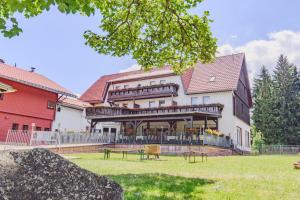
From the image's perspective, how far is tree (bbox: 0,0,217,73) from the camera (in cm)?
1045

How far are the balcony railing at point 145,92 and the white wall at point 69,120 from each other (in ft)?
16.9

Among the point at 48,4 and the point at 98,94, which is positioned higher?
A: the point at 98,94

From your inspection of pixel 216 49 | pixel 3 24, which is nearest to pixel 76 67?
pixel 216 49

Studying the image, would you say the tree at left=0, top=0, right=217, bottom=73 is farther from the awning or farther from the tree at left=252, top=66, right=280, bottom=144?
the tree at left=252, top=66, right=280, bottom=144

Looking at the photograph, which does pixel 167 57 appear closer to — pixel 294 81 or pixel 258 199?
pixel 258 199

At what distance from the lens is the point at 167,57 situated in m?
12.3

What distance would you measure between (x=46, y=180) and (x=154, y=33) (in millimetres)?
10488

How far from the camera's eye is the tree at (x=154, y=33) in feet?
34.3

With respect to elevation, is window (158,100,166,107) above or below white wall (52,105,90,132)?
above

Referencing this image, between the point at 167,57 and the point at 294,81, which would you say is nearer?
the point at 167,57

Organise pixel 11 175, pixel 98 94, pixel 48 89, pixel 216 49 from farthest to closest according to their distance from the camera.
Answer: pixel 98 94
pixel 48 89
pixel 216 49
pixel 11 175

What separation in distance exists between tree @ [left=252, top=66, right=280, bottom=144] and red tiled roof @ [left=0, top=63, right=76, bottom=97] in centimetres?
3221

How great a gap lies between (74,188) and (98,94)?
4169 cm

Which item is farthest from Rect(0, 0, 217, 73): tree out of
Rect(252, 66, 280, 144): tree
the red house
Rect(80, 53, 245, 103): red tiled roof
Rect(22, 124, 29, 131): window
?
Rect(252, 66, 280, 144): tree
